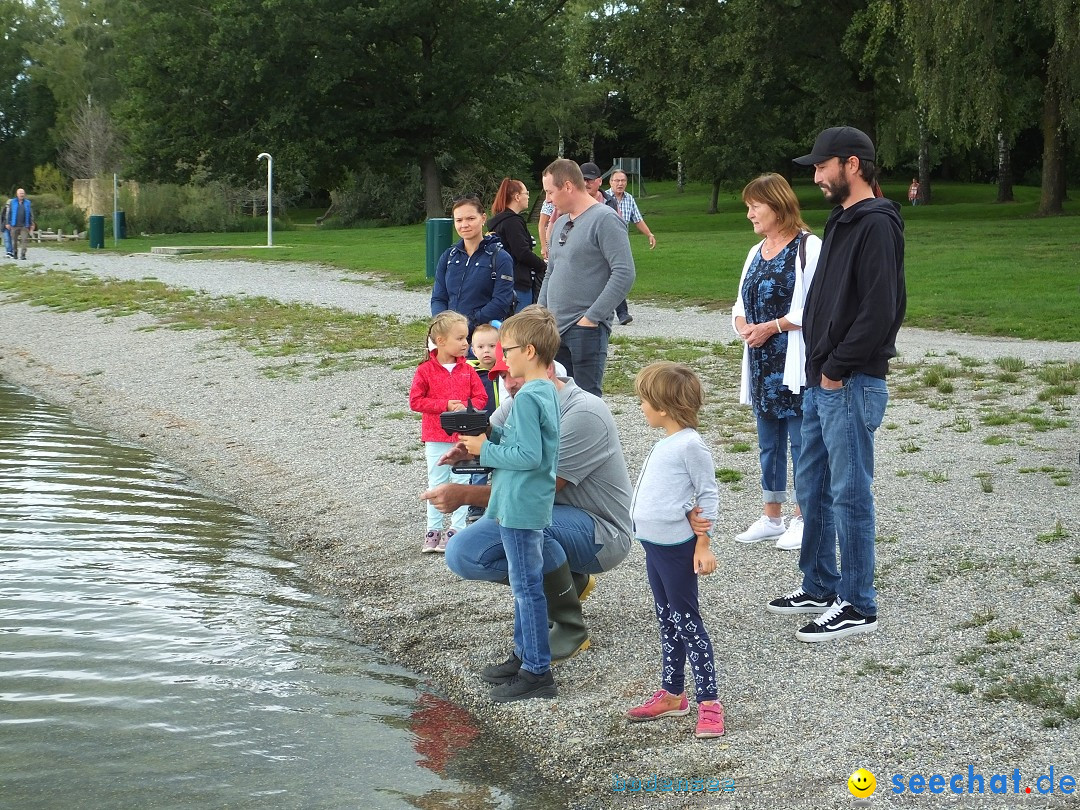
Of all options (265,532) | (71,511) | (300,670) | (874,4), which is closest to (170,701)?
(300,670)

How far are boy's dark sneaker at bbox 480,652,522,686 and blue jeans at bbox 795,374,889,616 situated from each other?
1.51 m

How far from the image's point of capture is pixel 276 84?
46844mm

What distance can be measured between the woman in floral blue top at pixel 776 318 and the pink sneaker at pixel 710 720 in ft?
6.15

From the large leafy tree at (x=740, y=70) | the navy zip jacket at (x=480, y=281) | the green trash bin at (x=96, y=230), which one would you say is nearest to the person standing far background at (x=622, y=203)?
the navy zip jacket at (x=480, y=281)

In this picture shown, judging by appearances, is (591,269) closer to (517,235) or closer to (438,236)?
(517,235)

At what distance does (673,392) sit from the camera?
4922 millimetres

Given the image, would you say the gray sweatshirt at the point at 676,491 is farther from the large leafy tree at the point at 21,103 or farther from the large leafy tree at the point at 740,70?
the large leafy tree at the point at 21,103

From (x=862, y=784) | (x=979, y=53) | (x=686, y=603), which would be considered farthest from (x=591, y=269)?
(x=979, y=53)

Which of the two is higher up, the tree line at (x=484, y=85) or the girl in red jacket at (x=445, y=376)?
the tree line at (x=484, y=85)

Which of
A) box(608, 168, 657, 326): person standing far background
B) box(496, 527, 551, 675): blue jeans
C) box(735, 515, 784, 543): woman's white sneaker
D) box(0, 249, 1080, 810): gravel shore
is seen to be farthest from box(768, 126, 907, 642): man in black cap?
box(608, 168, 657, 326): person standing far background

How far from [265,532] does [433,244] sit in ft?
50.2

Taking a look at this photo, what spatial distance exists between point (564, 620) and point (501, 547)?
48 centimetres

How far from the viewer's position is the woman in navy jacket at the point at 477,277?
8375 mm

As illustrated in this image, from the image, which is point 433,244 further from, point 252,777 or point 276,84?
point 276,84
